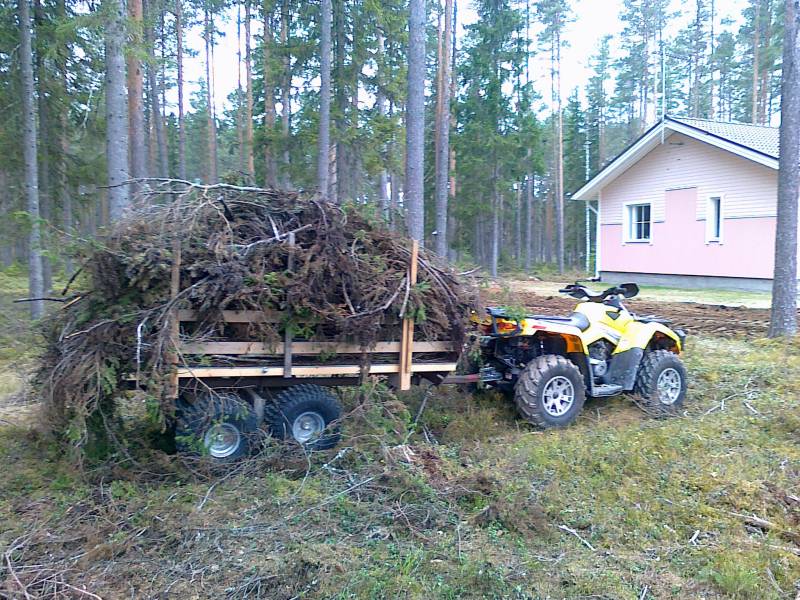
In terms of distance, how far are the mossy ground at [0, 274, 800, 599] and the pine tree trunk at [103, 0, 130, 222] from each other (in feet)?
16.3

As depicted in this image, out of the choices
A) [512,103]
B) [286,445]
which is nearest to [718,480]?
Result: [286,445]

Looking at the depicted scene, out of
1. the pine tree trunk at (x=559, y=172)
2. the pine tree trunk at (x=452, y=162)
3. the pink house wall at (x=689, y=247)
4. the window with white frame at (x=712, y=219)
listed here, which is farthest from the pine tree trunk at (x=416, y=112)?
the pine tree trunk at (x=559, y=172)

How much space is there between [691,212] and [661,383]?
1767 cm

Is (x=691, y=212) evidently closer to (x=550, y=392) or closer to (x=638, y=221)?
(x=638, y=221)

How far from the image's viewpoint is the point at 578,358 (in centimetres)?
759

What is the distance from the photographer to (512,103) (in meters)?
32.2

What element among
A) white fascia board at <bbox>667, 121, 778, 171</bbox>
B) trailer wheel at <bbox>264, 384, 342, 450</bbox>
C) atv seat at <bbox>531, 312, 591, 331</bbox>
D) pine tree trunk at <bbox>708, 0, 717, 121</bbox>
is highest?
pine tree trunk at <bbox>708, 0, 717, 121</bbox>

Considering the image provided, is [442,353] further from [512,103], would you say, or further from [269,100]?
[512,103]

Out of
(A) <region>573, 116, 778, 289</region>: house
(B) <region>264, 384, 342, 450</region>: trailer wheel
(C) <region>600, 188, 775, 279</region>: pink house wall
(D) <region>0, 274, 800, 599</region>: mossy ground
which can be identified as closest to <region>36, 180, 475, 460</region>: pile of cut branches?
(B) <region>264, 384, 342, 450</region>: trailer wheel

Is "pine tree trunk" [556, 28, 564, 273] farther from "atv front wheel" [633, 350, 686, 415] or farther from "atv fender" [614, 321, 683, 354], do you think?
"atv front wheel" [633, 350, 686, 415]

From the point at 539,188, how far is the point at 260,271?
2056 inches

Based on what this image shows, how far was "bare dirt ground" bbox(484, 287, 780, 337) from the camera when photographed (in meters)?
13.3

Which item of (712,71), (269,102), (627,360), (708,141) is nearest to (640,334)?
(627,360)

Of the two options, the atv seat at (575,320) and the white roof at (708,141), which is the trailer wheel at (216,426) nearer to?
the atv seat at (575,320)
